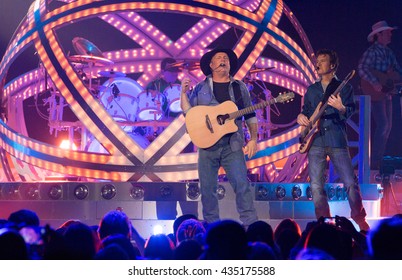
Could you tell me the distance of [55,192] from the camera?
8156 mm

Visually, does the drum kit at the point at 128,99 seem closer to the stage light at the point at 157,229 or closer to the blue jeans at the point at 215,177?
the stage light at the point at 157,229

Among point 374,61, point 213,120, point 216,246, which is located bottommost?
point 216,246

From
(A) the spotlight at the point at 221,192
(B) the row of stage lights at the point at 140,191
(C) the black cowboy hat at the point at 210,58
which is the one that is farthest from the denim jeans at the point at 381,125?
(C) the black cowboy hat at the point at 210,58

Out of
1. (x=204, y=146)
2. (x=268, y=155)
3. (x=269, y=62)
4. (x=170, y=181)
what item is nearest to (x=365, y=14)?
(x=269, y=62)

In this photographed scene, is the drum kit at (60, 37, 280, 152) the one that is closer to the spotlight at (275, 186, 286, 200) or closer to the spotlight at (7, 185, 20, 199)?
the spotlight at (7, 185, 20, 199)

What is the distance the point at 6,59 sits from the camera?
33.6ft

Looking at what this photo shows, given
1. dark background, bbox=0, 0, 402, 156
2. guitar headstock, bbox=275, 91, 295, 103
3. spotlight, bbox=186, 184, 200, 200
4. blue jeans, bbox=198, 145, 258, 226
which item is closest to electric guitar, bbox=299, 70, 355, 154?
guitar headstock, bbox=275, 91, 295, 103

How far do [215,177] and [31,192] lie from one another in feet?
9.36

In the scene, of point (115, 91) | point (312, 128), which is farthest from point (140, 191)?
point (115, 91)

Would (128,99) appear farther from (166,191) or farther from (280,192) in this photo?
(280,192)

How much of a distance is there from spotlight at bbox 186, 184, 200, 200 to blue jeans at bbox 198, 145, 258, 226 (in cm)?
142

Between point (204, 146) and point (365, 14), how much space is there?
7038 mm

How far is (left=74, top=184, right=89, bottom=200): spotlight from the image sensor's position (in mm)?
8094
